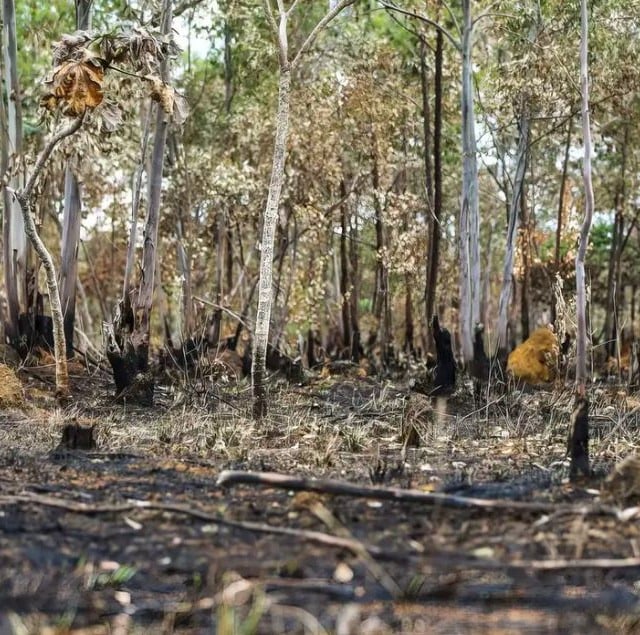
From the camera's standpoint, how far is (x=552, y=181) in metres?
24.0

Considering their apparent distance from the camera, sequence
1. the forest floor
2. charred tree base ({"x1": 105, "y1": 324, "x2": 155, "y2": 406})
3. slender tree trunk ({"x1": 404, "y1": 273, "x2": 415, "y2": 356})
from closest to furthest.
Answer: the forest floor < charred tree base ({"x1": 105, "y1": 324, "x2": 155, "y2": 406}) < slender tree trunk ({"x1": 404, "y1": 273, "x2": 415, "y2": 356})

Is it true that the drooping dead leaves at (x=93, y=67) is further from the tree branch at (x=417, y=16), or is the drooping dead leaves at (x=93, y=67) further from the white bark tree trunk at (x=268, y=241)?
the tree branch at (x=417, y=16)

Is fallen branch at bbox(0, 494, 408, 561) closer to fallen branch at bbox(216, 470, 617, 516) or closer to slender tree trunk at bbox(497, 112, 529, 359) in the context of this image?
fallen branch at bbox(216, 470, 617, 516)

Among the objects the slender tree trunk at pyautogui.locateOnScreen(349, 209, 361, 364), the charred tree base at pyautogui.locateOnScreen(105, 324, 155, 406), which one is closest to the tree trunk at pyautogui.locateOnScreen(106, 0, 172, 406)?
the charred tree base at pyautogui.locateOnScreen(105, 324, 155, 406)

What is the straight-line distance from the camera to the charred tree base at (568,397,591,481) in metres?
5.33

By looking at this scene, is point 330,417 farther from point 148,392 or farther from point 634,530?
point 634,530

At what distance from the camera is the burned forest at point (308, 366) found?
3.71 metres

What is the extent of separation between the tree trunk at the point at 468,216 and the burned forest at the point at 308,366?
0.06 metres

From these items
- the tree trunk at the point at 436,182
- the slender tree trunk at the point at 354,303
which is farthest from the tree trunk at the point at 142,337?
the slender tree trunk at the point at 354,303

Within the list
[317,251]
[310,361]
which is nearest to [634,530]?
[310,361]

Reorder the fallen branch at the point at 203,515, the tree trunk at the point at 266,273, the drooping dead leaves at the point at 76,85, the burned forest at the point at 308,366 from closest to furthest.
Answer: the burned forest at the point at 308,366
the fallen branch at the point at 203,515
the drooping dead leaves at the point at 76,85
the tree trunk at the point at 266,273

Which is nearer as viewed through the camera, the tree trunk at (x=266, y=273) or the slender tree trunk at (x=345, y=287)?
the tree trunk at (x=266, y=273)

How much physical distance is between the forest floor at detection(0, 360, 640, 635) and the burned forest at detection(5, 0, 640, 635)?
0.02m

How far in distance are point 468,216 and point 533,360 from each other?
251 cm
